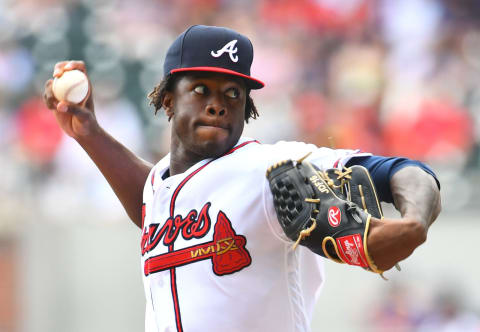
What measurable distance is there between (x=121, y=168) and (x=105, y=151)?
9 centimetres

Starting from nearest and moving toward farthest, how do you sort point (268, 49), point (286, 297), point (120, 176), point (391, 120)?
1. point (286, 297)
2. point (120, 176)
3. point (391, 120)
4. point (268, 49)

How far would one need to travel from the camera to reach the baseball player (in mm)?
2195

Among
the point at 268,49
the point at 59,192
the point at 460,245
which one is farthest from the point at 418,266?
the point at 59,192

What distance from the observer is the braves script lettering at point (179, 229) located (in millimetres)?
2252

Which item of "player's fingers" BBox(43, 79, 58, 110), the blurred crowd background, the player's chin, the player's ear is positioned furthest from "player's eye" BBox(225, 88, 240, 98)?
the blurred crowd background

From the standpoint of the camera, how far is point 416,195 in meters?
1.91

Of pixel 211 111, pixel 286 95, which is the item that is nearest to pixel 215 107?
pixel 211 111

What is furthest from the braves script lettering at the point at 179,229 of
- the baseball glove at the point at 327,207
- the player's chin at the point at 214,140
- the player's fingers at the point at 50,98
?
the player's fingers at the point at 50,98

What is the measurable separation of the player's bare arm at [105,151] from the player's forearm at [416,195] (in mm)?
1127

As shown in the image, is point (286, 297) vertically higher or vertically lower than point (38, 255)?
lower

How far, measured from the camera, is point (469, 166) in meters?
6.98

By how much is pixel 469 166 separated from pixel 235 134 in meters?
5.07

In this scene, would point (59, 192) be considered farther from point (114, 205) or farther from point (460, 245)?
point (460, 245)

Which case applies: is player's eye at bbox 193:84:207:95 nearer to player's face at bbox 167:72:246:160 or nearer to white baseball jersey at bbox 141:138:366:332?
player's face at bbox 167:72:246:160
